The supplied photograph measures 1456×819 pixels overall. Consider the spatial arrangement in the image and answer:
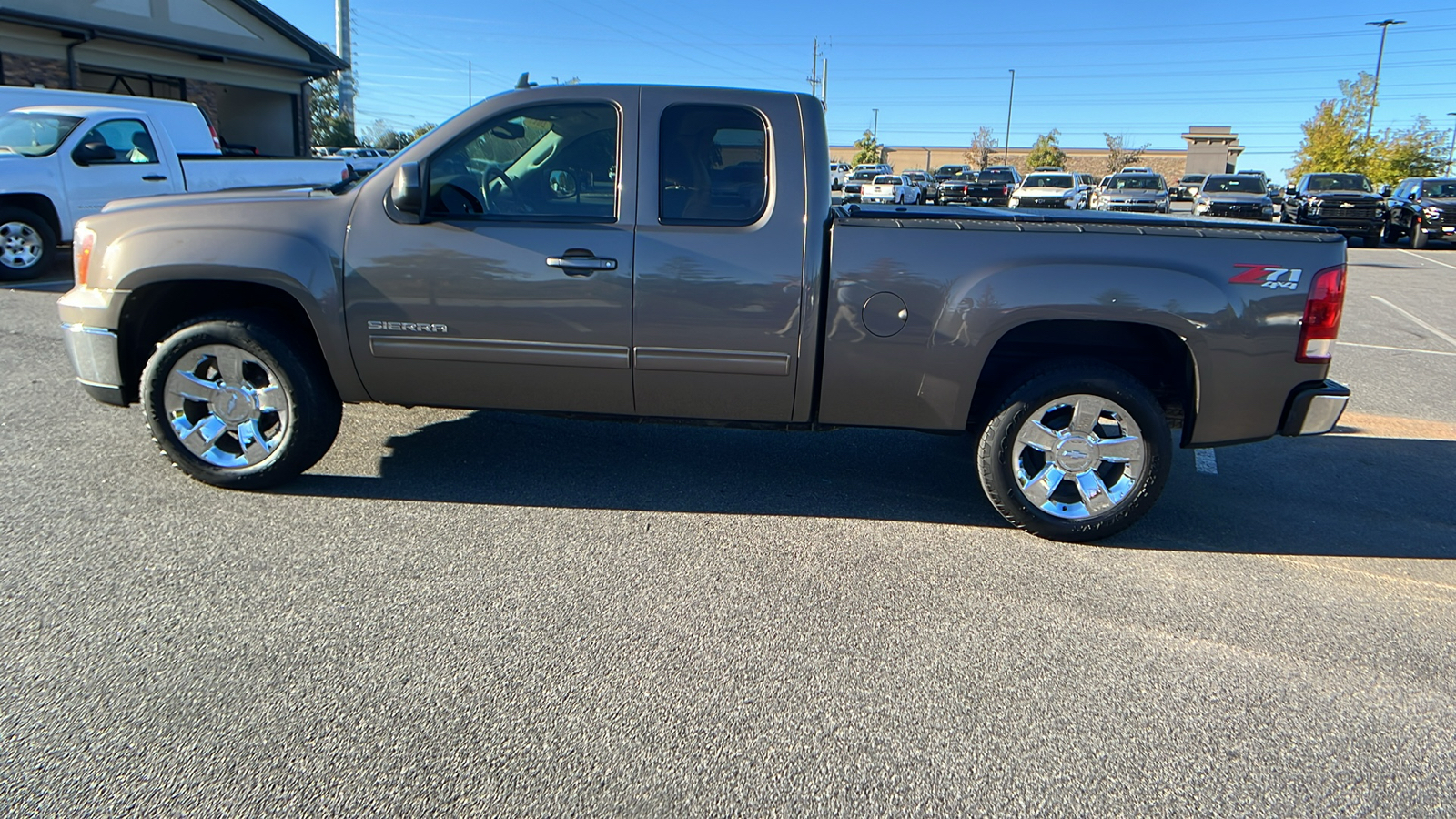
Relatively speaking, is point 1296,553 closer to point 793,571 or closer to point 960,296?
point 960,296

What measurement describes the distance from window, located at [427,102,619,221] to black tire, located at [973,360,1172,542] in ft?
6.53

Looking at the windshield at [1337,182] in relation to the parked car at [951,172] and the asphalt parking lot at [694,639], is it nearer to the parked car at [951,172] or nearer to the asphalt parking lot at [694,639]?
Answer: the parked car at [951,172]

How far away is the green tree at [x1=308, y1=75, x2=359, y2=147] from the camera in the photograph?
146 ft

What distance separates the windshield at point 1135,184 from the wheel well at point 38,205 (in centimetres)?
2730

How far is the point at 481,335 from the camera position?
14.5 ft

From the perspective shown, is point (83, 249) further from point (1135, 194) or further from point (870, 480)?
point (1135, 194)

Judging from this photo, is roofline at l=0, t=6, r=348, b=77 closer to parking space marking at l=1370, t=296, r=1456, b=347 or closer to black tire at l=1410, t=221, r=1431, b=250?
parking space marking at l=1370, t=296, r=1456, b=347

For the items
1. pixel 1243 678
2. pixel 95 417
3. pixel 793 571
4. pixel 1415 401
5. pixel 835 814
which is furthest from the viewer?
pixel 1415 401

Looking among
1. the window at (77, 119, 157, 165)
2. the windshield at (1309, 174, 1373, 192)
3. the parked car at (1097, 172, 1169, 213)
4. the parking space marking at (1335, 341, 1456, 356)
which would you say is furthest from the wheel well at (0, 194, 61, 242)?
the windshield at (1309, 174, 1373, 192)

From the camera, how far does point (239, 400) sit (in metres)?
4.58

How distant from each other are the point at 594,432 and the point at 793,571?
86.4 inches

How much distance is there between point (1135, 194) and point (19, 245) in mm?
27149

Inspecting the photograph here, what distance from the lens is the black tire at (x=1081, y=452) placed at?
4.29m

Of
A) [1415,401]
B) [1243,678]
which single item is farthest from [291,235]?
[1415,401]
